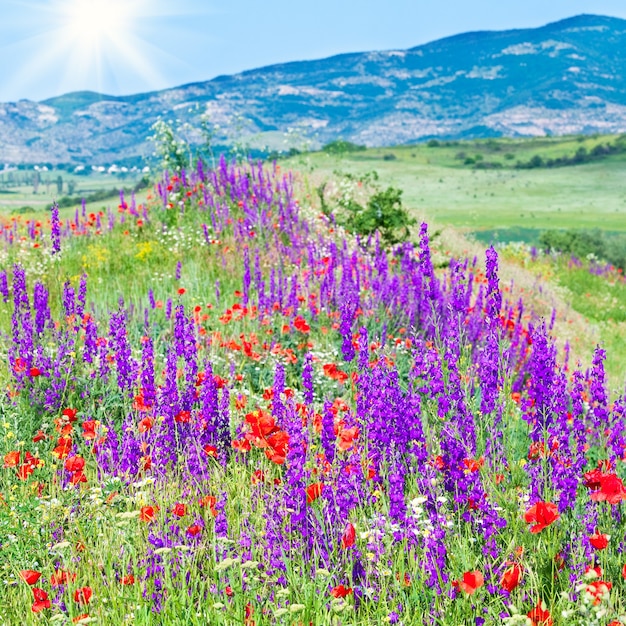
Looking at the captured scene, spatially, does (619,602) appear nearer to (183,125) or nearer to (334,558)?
(334,558)

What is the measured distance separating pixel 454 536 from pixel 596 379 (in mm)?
1061

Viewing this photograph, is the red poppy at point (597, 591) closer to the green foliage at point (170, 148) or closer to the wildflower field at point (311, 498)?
the wildflower field at point (311, 498)

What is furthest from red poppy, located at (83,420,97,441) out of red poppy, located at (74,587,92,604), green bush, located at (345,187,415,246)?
green bush, located at (345,187,415,246)

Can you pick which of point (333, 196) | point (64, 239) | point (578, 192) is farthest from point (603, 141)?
point (64, 239)

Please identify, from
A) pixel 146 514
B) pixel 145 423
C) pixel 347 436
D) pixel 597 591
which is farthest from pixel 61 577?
pixel 597 591

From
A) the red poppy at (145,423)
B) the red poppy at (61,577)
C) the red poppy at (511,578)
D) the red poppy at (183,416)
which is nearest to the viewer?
the red poppy at (511,578)

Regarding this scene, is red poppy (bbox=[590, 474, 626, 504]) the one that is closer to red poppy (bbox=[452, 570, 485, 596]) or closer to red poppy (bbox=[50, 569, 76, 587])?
red poppy (bbox=[452, 570, 485, 596])

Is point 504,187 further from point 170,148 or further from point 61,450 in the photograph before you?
point 61,450

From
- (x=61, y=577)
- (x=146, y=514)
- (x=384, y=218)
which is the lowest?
(x=61, y=577)

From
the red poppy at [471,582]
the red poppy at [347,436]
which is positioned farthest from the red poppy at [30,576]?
the red poppy at [471,582]

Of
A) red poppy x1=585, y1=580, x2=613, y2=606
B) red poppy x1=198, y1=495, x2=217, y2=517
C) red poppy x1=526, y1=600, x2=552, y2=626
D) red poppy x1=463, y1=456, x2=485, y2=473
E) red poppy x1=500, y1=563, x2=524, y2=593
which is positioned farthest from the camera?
red poppy x1=198, y1=495, x2=217, y2=517

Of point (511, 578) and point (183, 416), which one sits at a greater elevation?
point (183, 416)

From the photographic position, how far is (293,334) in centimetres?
639

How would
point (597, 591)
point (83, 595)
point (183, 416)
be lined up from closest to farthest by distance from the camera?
point (597, 591) < point (83, 595) < point (183, 416)
